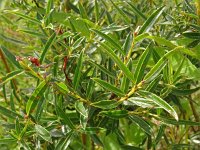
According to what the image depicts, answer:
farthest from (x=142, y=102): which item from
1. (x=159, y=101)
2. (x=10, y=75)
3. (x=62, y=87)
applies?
(x=10, y=75)

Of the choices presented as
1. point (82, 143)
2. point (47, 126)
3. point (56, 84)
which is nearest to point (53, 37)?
point (56, 84)

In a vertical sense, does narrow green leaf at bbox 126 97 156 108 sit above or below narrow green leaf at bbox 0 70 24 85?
below

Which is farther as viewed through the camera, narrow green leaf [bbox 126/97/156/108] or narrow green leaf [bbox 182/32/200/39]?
narrow green leaf [bbox 182/32/200/39]

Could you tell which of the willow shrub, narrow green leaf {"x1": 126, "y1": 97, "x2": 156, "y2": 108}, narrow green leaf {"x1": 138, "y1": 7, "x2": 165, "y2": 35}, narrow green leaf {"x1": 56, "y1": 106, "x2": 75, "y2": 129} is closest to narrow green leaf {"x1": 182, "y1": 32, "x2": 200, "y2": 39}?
the willow shrub

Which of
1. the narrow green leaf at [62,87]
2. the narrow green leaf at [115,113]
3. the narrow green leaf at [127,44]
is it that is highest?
the narrow green leaf at [127,44]

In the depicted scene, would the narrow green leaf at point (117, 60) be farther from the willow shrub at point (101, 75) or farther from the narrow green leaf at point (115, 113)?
the narrow green leaf at point (115, 113)

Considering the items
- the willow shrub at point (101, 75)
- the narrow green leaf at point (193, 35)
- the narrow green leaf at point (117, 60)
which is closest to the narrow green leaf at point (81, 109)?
the willow shrub at point (101, 75)

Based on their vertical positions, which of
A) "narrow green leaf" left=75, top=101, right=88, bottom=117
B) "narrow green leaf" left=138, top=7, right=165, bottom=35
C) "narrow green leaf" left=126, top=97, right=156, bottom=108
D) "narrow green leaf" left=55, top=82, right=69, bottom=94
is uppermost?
"narrow green leaf" left=138, top=7, right=165, bottom=35

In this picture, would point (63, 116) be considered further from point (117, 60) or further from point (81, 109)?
point (117, 60)

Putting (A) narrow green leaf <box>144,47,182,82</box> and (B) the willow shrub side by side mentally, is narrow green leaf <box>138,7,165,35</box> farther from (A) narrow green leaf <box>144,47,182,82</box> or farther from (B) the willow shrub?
(A) narrow green leaf <box>144,47,182,82</box>

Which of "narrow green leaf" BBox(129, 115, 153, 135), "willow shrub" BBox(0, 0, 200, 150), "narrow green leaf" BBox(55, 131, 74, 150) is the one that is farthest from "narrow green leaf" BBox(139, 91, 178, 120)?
"narrow green leaf" BBox(55, 131, 74, 150)

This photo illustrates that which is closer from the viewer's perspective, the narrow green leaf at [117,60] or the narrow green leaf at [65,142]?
the narrow green leaf at [117,60]
